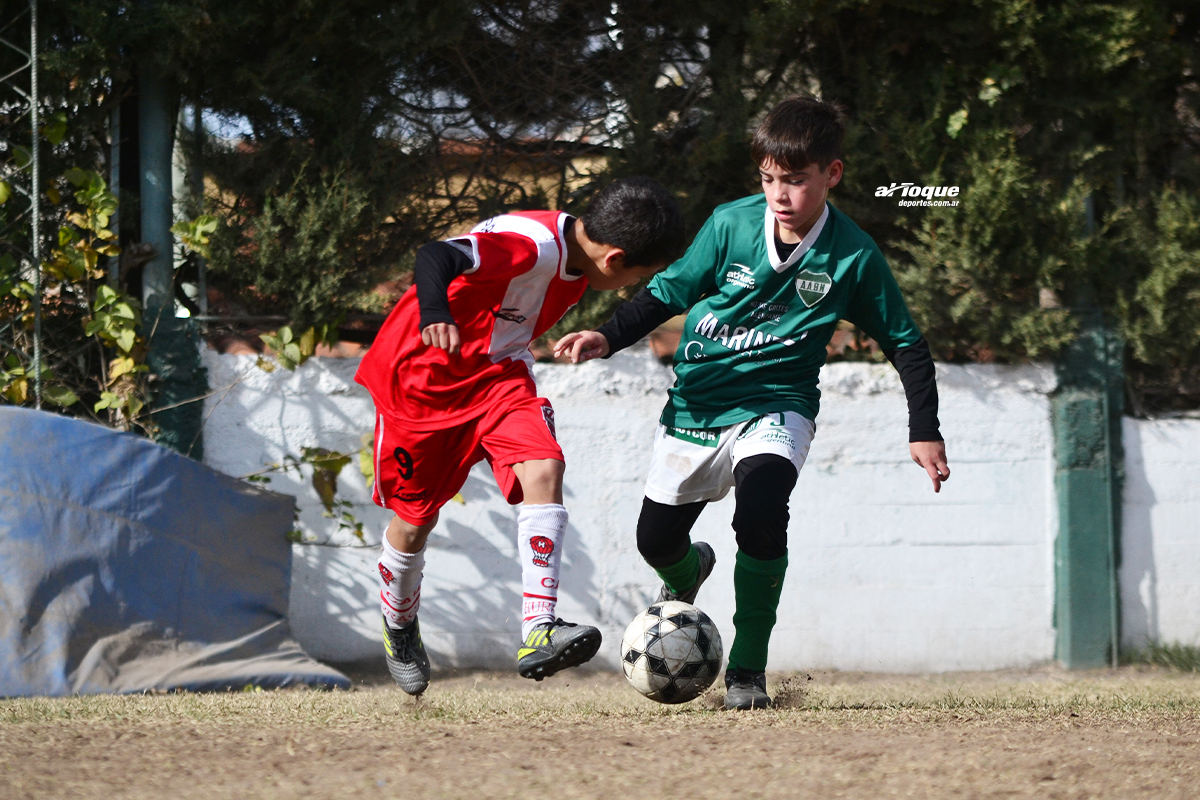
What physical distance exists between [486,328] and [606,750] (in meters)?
1.44

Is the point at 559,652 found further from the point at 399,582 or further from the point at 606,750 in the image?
the point at 399,582

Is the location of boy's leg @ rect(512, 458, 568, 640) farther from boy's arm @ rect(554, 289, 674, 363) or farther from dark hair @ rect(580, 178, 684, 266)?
dark hair @ rect(580, 178, 684, 266)

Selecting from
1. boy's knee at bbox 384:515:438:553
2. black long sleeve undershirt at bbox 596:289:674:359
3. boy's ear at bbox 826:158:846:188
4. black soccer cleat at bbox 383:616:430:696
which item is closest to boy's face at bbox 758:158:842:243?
boy's ear at bbox 826:158:846:188

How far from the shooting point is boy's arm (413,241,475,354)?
9.92ft

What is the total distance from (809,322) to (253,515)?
2900 mm

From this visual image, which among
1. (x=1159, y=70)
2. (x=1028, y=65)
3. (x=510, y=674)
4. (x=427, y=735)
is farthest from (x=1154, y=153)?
(x=427, y=735)

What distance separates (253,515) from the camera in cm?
504

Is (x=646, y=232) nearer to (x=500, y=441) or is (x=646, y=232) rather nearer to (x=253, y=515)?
(x=500, y=441)

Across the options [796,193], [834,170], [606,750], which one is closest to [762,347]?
[796,193]

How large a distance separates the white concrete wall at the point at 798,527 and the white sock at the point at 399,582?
68.0 inches

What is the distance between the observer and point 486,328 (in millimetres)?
3453

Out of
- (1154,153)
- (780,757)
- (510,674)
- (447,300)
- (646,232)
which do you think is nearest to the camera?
(780,757)

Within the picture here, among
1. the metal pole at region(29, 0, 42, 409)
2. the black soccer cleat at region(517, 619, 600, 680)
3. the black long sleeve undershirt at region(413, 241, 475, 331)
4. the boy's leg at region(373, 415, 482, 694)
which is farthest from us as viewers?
the metal pole at region(29, 0, 42, 409)

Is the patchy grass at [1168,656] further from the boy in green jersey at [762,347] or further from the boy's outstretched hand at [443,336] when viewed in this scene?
the boy's outstretched hand at [443,336]
